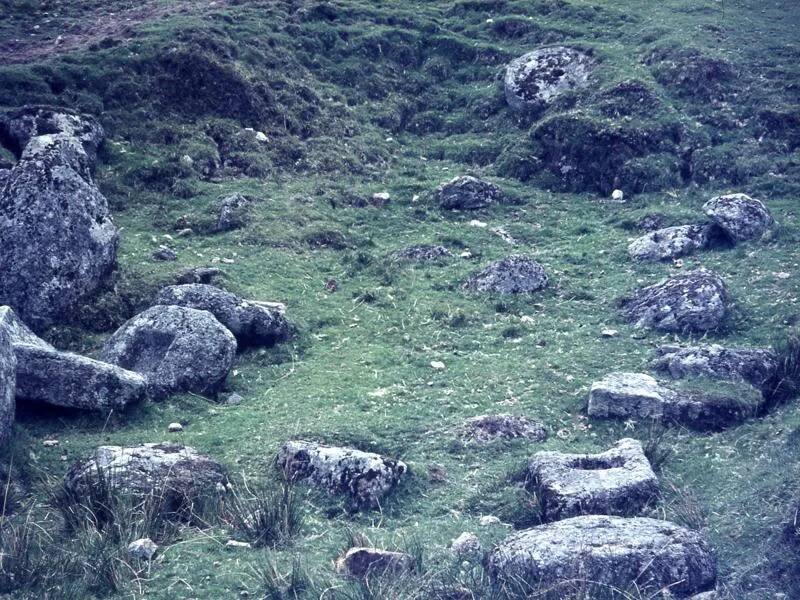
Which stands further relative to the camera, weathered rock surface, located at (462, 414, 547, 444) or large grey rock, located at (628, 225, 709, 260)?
large grey rock, located at (628, 225, 709, 260)

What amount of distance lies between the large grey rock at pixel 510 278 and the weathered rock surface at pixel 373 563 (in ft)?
23.8

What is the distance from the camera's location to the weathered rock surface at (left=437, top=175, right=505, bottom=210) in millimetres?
16859

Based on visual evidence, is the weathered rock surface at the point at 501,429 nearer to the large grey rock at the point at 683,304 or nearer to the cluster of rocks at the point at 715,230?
the large grey rock at the point at 683,304

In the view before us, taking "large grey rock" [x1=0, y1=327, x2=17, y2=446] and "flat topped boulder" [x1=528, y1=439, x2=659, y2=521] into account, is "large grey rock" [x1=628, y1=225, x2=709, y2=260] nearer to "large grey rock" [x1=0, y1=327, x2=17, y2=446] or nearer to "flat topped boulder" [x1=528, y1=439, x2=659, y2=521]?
"flat topped boulder" [x1=528, y1=439, x2=659, y2=521]

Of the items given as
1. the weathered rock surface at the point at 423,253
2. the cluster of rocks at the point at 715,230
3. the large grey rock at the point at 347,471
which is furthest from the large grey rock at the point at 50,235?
the cluster of rocks at the point at 715,230

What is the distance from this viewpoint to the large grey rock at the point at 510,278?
538 inches

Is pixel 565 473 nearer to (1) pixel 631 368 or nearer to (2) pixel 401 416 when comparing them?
(2) pixel 401 416

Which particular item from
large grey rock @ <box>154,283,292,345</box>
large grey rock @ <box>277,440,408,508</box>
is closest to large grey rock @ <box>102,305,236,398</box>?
large grey rock @ <box>154,283,292,345</box>

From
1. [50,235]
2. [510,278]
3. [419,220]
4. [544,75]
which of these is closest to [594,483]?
[510,278]

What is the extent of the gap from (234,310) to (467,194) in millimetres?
6406

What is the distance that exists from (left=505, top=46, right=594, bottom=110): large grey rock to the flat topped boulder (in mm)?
12639

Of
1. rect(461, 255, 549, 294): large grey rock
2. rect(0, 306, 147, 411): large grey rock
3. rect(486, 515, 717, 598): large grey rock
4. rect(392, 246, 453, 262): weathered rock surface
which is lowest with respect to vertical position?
rect(392, 246, 453, 262): weathered rock surface

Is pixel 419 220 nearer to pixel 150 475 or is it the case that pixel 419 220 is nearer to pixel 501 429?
pixel 501 429

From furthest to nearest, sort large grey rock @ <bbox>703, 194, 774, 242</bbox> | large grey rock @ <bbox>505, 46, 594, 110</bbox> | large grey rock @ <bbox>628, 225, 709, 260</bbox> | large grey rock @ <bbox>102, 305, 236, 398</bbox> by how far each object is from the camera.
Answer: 1. large grey rock @ <bbox>505, 46, 594, 110</bbox>
2. large grey rock @ <bbox>628, 225, 709, 260</bbox>
3. large grey rock @ <bbox>703, 194, 774, 242</bbox>
4. large grey rock @ <bbox>102, 305, 236, 398</bbox>
